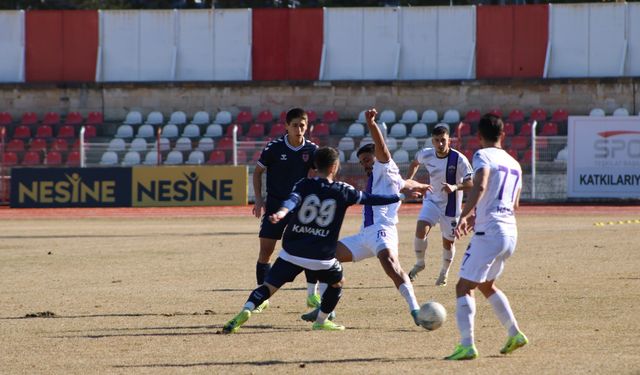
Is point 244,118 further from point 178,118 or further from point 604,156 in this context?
point 604,156

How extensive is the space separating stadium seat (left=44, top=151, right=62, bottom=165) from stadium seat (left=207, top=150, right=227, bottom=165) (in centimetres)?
461

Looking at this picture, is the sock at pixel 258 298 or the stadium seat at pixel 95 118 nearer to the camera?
the sock at pixel 258 298

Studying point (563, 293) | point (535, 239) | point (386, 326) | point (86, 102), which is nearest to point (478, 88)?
point (86, 102)

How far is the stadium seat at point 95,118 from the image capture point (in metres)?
43.2

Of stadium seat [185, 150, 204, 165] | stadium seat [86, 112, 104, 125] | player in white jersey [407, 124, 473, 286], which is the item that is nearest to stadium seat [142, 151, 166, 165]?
stadium seat [185, 150, 204, 165]

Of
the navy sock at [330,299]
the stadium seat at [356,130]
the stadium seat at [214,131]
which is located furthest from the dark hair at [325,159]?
the stadium seat at [214,131]

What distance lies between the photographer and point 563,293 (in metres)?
13.7

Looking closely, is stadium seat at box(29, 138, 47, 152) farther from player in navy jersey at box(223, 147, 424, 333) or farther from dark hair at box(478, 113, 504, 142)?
dark hair at box(478, 113, 504, 142)

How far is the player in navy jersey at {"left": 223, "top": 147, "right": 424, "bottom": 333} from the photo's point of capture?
34.0ft

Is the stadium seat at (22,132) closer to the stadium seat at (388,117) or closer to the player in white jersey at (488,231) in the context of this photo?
the stadium seat at (388,117)

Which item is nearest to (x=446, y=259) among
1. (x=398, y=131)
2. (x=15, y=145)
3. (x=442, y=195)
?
(x=442, y=195)

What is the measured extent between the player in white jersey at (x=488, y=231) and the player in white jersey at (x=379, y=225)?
1.65m

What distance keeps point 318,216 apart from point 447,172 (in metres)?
5.02

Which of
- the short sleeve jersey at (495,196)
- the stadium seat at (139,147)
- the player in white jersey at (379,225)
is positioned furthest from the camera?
the stadium seat at (139,147)
